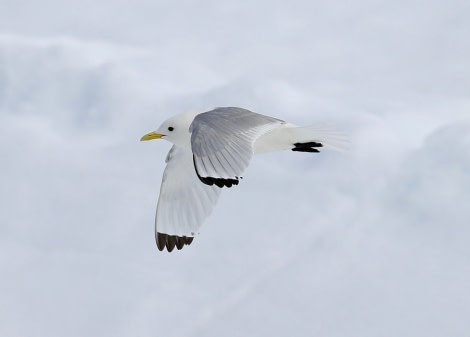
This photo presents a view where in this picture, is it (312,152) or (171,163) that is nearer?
(312,152)

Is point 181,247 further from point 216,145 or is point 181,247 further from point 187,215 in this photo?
point 216,145

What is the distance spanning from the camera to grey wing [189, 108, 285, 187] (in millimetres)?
4492

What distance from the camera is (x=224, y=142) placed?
4707mm

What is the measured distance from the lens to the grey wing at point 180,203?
611 centimetres

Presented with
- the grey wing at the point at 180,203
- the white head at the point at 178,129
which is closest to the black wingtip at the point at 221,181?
the white head at the point at 178,129

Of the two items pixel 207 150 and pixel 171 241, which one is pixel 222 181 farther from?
pixel 171 241

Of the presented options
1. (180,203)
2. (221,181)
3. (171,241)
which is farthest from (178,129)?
(221,181)

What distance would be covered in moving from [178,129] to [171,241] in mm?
901

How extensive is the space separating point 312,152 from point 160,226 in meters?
1.14

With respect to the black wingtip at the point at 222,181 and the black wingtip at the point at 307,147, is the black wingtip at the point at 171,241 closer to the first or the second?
the black wingtip at the point at 307,147

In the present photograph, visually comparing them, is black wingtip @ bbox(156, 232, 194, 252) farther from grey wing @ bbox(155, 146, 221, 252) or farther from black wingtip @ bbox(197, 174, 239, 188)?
black wingtip @ bbox(197, 174, 239, 188)

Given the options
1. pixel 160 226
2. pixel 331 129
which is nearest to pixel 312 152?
pixel 331 129

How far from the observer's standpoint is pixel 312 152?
19.0ft

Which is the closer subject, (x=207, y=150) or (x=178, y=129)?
(x=207, y=150)
